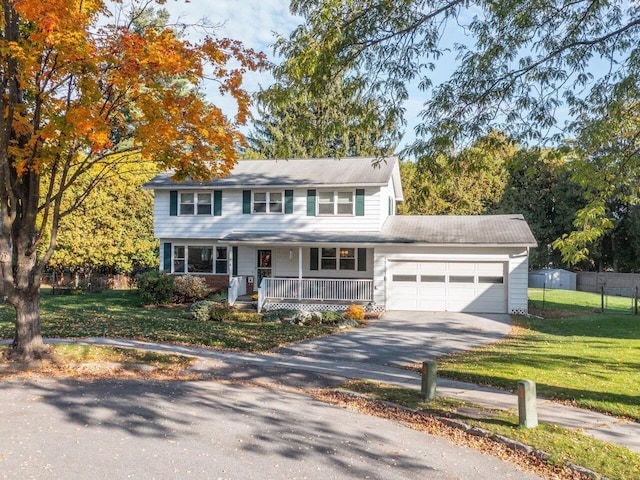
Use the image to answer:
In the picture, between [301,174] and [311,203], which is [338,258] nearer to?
[311,203]

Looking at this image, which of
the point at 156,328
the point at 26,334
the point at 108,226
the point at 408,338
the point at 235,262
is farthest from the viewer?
the point at 108,226

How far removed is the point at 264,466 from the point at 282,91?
5985 millimetres

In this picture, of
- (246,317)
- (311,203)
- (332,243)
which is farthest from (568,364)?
(311,203)

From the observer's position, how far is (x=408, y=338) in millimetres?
15422

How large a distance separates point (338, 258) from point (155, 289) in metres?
7.83

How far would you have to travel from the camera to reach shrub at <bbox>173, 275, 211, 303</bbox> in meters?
22.5

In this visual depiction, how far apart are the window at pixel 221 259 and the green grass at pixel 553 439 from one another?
1670cm

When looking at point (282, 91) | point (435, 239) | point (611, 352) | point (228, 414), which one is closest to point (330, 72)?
point (282, 91)

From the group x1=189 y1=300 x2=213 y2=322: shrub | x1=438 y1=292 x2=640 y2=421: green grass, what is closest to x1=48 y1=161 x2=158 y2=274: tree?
x1=189 y1=300 x2=213 y2=322: shrub

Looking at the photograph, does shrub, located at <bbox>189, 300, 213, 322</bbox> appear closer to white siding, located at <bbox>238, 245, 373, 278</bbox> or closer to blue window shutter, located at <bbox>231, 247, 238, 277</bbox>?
blue window shutter, located at <bbox>231, 247, 238, 277</bbox>

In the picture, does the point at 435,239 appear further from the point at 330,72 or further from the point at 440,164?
A: the point at 330,72

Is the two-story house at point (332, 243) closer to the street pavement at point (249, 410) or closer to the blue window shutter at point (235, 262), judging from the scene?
the blue window shutter at point (235, 262)

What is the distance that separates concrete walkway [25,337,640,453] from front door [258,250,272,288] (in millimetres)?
11183

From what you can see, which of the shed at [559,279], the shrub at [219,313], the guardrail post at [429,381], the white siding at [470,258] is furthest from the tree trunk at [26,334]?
the shed at [559,279]
